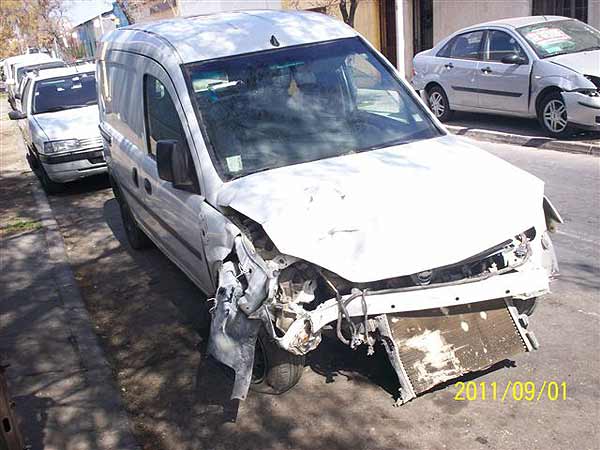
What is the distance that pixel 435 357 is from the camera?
389 centimetres

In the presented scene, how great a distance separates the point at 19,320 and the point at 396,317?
3573 millimetres

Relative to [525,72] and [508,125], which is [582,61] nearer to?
[525,72]

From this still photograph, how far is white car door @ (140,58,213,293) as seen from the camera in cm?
471

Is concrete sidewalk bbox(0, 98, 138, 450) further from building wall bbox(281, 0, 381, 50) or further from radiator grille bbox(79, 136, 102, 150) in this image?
building wall bbox(281, 0, 381, 50)

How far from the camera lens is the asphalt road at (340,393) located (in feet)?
12.7

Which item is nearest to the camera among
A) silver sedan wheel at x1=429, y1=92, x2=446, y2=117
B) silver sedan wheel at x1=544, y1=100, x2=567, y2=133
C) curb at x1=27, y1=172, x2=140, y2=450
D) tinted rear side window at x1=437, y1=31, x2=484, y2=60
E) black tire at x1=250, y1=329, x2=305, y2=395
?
black tire at x1=250, y1=329, x2=305, y2=395

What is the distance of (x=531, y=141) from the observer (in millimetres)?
10836

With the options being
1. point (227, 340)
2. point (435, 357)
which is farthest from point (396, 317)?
point (227, 340)

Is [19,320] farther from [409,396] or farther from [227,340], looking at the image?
[409,396]

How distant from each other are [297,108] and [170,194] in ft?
3.58

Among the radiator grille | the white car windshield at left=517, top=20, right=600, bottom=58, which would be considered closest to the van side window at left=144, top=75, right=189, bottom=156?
the radiator grille

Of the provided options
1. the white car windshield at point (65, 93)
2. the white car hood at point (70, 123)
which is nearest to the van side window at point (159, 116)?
the white car hood at point (70, 123)

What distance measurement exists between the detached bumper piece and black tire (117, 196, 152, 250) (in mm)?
4127

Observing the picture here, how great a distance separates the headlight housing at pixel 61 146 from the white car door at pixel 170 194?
16.6 feet
